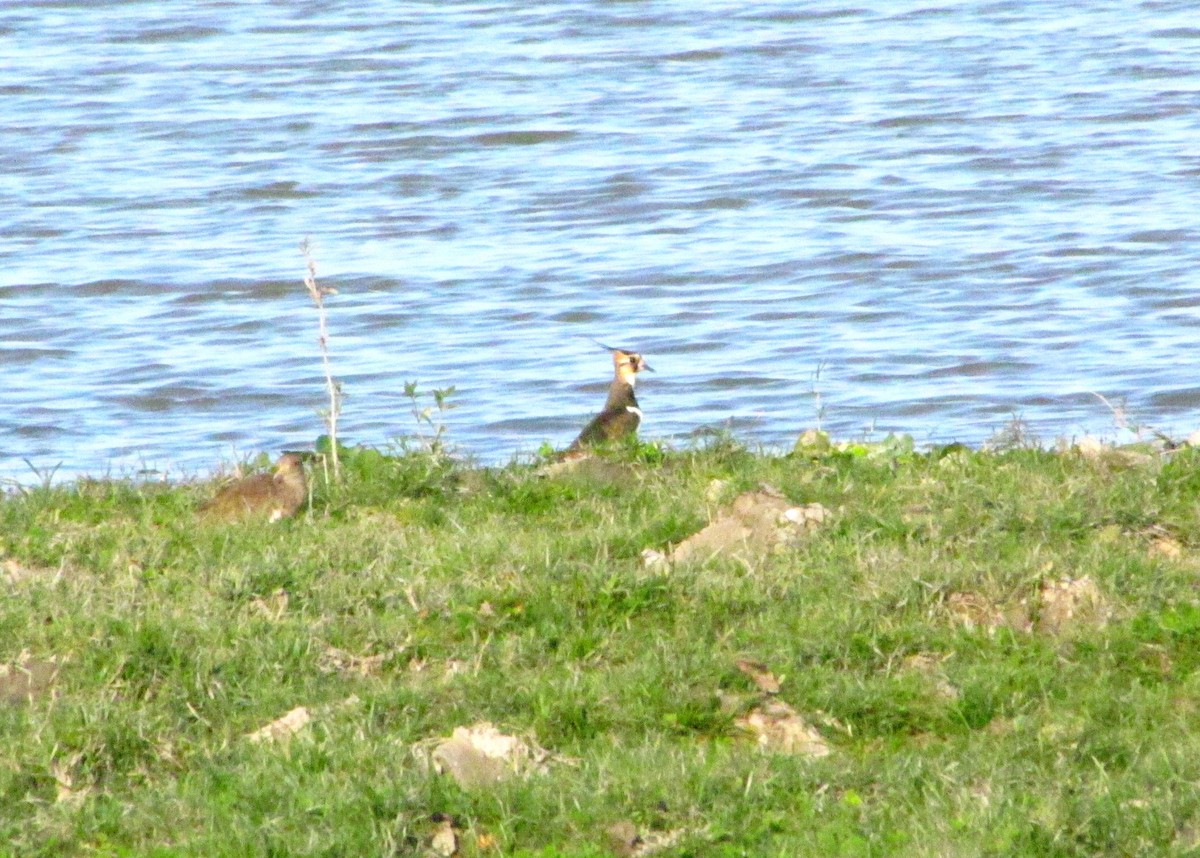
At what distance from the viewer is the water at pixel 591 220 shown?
1083cm

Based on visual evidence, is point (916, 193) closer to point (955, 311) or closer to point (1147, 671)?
point (955, 311)

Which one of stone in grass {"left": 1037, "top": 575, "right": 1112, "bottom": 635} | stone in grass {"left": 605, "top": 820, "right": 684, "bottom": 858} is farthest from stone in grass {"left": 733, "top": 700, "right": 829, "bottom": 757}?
stone in grass {"left": 1037, "top": 575, "right": 1112, "bottom": 635}

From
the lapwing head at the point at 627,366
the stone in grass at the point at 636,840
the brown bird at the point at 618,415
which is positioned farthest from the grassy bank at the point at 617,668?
the lapwing head at the point at 627,366

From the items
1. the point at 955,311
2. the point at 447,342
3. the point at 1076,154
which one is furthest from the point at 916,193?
the point at 447,342

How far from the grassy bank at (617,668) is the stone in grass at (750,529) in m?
0.07

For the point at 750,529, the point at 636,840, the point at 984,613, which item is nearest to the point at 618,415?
the point at 750,529

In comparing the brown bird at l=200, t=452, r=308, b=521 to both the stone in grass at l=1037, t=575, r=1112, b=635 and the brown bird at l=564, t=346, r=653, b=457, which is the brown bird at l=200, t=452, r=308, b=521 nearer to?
the brown bird at l=564, t=346, r=653, b=457

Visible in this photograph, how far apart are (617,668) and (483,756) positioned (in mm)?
540

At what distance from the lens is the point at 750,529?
18.9ft

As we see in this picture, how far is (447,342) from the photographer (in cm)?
1204

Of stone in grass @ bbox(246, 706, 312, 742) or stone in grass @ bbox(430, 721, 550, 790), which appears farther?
stone in grass @ bbox(246, 706, 312, 742)

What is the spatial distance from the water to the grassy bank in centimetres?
266

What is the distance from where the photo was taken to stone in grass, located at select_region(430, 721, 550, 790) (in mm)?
4504

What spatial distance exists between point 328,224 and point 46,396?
4.24 m
